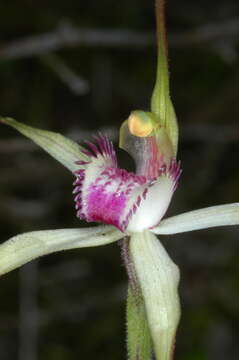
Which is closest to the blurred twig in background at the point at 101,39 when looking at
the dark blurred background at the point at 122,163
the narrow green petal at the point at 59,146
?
the dark blurred background at the point at 122,163

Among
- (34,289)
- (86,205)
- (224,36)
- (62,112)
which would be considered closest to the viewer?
(86,205)

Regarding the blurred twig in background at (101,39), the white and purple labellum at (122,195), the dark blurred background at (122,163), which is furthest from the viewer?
the dark blurred background at (122,163)

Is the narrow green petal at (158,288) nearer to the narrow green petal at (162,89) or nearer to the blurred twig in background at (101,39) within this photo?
the narrow green petal at (162,89)

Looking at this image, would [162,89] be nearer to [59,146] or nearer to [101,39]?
[59,146]

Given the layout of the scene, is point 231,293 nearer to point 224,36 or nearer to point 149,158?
point 224,36

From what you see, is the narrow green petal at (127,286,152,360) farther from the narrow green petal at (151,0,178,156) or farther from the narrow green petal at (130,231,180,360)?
the narrow green petal at (151,0,178,156)

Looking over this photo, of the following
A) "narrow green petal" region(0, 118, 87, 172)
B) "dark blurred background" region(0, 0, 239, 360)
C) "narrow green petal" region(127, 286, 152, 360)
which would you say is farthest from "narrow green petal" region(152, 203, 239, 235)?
"dark blurred background" region(0, 0, 239, 360)

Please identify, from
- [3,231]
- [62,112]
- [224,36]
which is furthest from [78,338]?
[224,36]
